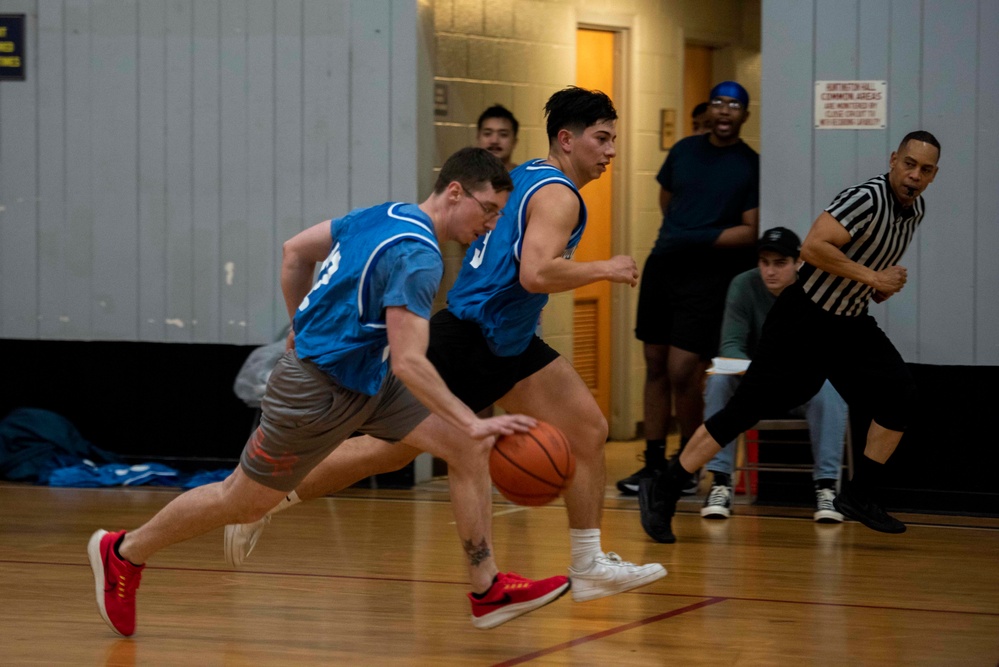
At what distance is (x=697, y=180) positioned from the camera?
696 cm

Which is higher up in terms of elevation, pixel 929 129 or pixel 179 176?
pixel 929 129

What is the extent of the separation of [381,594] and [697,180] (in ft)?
9.97

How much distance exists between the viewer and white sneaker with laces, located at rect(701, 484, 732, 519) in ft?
20.8

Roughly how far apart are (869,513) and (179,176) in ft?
13.3

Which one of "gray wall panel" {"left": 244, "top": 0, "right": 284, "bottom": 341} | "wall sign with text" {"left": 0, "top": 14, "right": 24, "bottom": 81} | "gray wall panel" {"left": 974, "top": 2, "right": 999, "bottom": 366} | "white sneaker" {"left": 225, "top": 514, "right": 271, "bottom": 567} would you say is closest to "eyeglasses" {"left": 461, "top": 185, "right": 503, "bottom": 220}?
"white sneaker" {"left": 225, "top": 514, "right": 271, "bottom": 567}

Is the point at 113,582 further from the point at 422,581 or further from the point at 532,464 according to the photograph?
the point at 532,464

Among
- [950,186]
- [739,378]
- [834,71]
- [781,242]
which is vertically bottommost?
[739,378]

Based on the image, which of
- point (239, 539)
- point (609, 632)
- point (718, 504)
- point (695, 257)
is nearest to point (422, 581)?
point (239, 539)

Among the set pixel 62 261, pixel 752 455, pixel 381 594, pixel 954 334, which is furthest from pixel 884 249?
pixel 62 261

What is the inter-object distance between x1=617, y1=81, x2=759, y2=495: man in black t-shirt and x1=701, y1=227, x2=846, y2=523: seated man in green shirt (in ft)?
1.10

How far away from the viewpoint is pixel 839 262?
5.41m

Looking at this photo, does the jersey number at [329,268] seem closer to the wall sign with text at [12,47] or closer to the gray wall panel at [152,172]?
the gray wall panel at [152,172]

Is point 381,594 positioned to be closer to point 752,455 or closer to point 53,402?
point 752,455

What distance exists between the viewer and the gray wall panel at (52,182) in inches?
298
